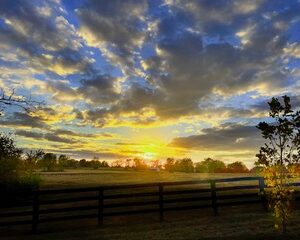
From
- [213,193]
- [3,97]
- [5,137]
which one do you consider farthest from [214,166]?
[3,97]

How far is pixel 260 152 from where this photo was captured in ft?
44.5

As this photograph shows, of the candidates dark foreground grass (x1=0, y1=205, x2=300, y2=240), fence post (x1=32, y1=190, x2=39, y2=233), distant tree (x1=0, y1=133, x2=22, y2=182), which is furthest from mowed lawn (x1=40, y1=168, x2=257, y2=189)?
dark foreground grass (x1=0, y1=205, x2=300, y2=240)

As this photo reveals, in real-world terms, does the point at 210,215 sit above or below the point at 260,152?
below

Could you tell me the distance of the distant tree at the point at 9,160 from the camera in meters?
34.1

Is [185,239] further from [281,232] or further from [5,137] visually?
[5,137]

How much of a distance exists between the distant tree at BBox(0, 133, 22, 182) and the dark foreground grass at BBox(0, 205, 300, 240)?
1577cm

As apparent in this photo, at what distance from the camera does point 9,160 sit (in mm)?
35250

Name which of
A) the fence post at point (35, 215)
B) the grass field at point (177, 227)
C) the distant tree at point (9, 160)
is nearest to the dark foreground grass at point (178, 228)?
the grass field at point (177, 227)

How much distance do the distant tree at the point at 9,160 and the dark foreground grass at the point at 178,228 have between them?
1577 cm

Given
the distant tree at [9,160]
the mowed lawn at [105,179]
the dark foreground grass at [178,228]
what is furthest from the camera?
the mowed lawn at [105,179]

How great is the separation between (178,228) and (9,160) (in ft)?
77.2

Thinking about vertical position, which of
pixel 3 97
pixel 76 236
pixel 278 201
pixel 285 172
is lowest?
pixel 76 236

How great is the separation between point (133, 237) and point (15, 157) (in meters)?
25.1

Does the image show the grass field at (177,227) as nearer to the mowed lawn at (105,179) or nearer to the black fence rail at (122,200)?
the black fence rail at (122,200)
